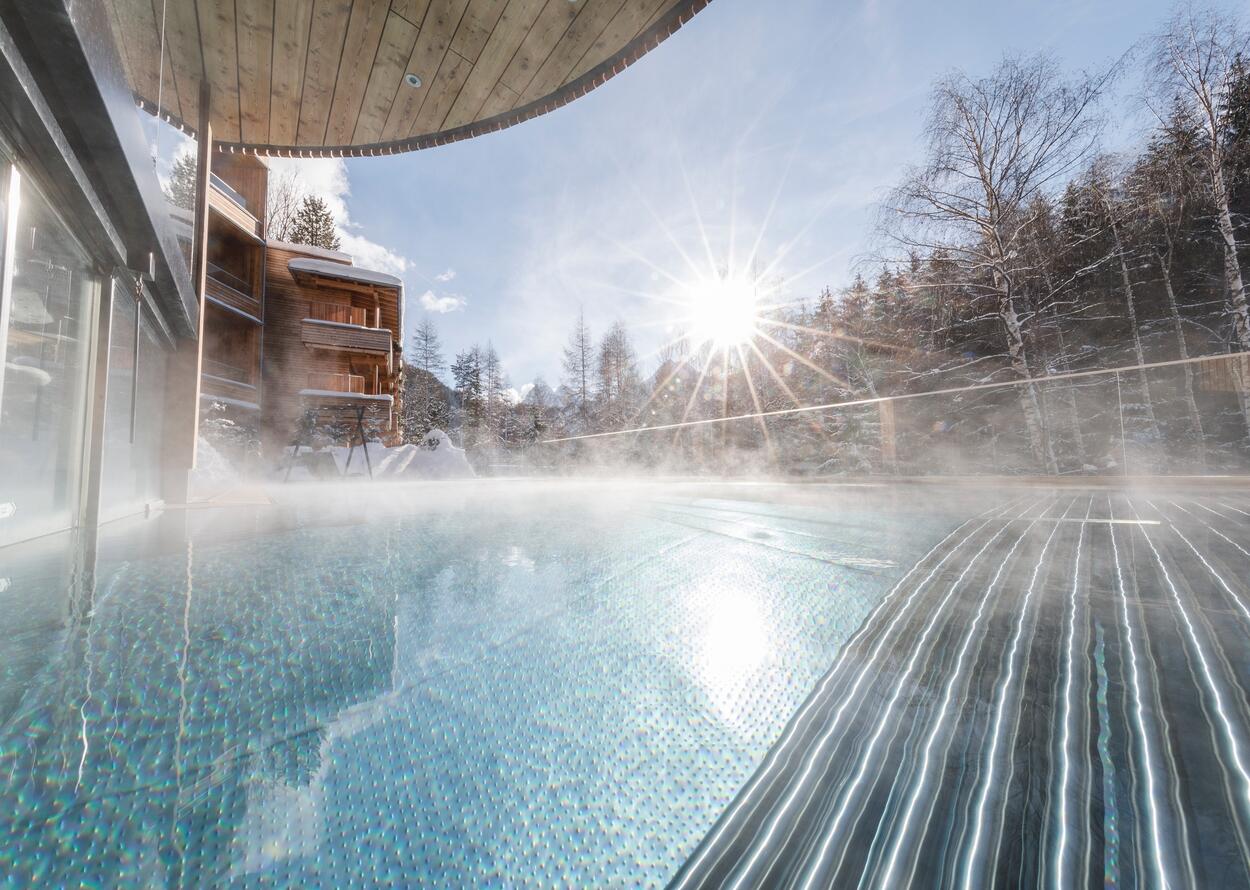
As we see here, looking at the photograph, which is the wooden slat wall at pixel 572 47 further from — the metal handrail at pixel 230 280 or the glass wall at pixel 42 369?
the metal handrail at pixel 230 280

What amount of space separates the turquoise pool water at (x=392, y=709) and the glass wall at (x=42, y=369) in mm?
157

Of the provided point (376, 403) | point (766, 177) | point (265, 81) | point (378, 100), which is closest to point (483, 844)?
point (378, 100)

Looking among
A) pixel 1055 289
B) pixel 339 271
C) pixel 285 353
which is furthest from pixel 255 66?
pixel 1055 289

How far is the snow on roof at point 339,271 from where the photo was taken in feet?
31.0

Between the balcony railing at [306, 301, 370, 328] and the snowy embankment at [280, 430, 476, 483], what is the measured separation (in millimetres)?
2780

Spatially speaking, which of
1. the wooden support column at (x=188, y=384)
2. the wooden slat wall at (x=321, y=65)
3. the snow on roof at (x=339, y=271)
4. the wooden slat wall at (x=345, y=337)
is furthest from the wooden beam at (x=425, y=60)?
the snow on roof at (x=339, y=271)

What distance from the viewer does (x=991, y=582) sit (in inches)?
43.5

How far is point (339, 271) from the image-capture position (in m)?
9.70

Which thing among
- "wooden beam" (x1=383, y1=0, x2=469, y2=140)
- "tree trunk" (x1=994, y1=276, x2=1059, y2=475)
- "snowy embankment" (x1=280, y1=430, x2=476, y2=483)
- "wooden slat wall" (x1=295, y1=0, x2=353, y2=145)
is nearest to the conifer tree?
"snowy embankment" (x1=280, y1=430, x2=476, y2=483)

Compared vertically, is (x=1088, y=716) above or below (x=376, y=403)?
below

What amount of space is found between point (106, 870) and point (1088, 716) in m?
0.98

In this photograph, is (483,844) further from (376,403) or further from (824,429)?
(376,403)

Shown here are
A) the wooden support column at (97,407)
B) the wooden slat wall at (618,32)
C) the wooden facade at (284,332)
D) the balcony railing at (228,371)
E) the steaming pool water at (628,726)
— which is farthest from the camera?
the wooden facade at (284,332)

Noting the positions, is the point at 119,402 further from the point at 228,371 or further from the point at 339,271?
the point at 339,271
